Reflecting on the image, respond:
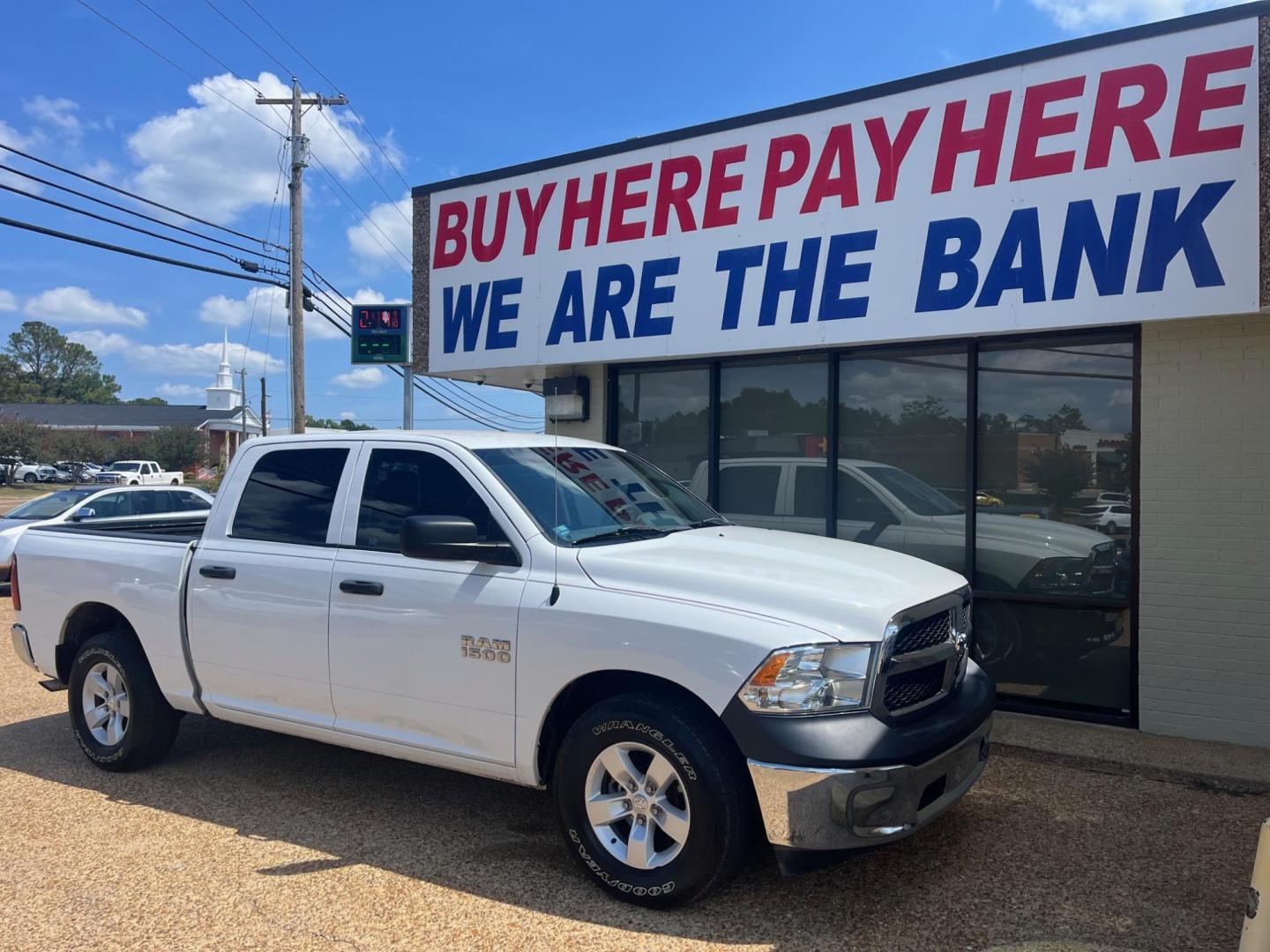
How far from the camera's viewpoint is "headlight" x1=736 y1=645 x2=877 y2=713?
139 inches

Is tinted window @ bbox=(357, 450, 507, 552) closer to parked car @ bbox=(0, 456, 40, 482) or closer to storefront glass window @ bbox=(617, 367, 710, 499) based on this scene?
storefront glass window @ bbox=(617, 367, 710, 499)

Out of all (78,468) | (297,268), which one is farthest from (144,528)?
(78,468)

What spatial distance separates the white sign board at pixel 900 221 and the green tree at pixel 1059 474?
40.1 inches

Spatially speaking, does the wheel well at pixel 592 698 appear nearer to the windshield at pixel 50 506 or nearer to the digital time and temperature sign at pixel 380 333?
the digital time and temperature sign at pixel 380 333

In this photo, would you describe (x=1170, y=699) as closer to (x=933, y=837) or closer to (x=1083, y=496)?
(x=1083, y=496)

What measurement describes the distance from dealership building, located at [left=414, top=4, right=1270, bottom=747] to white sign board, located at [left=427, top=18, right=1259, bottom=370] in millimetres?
18

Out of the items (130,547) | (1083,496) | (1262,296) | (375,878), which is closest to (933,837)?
(375,878)

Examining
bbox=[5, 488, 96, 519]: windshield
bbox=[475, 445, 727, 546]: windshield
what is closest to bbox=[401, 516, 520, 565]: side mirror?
bbox=[475, 445, 727, 546]: windshield

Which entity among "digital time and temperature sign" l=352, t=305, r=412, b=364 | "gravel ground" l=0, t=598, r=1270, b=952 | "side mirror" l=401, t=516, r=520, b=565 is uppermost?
"digital time and temperature sign" l=352, t=305, r=412, b=364

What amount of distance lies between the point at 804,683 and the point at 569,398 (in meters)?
5.72

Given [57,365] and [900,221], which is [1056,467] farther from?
[57,365]

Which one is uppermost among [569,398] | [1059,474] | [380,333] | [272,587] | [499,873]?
[380,333]

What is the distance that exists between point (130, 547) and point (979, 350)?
5.77 metres

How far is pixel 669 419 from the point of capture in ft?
28.7
